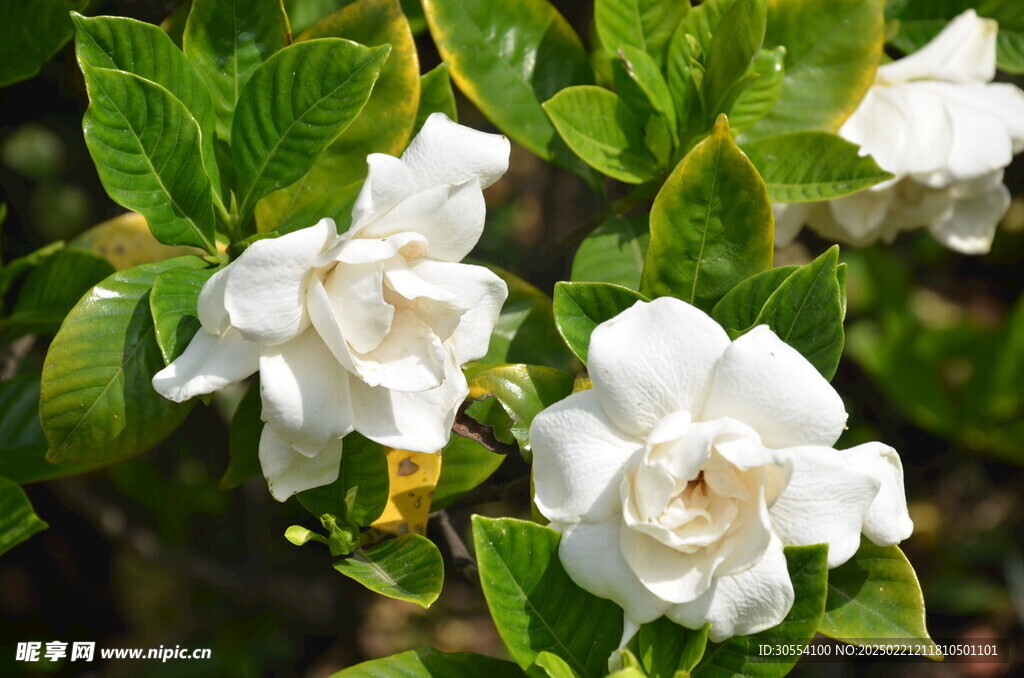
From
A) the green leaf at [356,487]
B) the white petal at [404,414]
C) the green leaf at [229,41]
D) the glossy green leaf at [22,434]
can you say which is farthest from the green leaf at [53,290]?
the white petal at [404,414]

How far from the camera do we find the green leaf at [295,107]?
1047 millimetres

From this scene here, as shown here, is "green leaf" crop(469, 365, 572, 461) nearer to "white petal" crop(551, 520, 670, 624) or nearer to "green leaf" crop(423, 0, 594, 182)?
"white petal" crop(551, 520, 670, 624)

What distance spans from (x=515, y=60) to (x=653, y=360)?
2.32 feet

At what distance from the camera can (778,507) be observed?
0.96 m

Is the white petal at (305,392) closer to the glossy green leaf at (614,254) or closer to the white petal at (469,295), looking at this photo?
the white petal at (469,295)

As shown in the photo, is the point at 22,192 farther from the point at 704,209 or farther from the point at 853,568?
the point at 853,568

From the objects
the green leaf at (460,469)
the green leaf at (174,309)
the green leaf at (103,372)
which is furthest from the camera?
the green leaf at (460,469)

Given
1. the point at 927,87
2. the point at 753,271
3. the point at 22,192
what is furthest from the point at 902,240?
the point at 22,192

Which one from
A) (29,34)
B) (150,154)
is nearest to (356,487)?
(150,154)

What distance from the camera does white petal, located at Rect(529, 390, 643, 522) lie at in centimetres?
95

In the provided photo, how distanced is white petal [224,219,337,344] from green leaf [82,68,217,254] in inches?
9.6

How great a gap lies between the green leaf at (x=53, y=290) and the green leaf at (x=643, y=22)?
0.87m

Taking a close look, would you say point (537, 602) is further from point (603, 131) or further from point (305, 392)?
point (603, 131)

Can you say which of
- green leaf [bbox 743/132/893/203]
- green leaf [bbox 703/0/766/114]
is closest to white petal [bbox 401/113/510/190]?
green leaf [bbox 703/0/766/114]
